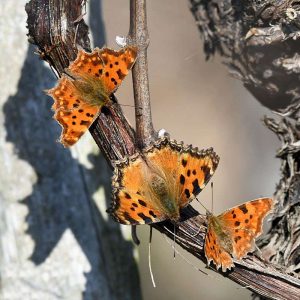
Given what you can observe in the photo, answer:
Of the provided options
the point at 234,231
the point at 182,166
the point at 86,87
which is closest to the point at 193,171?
the point at 182,166

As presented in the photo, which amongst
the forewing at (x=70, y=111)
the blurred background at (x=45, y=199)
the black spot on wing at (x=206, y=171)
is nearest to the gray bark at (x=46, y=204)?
the blurred background at (x=45, y=199)

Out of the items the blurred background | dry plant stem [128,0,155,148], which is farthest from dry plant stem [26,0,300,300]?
the blurred background

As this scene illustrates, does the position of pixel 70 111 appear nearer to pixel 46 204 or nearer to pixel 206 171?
pixel 206 171

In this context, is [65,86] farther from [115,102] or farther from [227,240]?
[227,240]

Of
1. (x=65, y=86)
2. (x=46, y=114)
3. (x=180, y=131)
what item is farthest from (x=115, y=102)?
(x=180, y=131)

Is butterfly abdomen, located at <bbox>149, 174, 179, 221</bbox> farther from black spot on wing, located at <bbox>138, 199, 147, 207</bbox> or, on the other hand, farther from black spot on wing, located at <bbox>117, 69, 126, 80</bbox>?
black spot on wing, located at <bbox>117, 69, 126, 80</bbox>

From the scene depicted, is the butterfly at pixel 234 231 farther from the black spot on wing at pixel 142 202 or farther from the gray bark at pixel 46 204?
the gray bark at pixel 46 204
